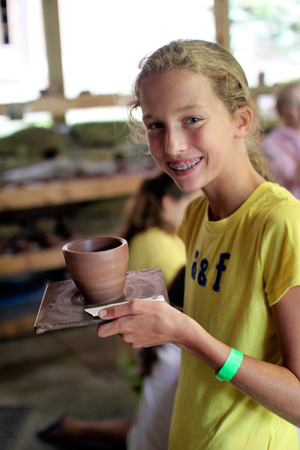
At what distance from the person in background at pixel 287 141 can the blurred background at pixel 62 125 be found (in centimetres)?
70

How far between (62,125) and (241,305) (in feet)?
9.10

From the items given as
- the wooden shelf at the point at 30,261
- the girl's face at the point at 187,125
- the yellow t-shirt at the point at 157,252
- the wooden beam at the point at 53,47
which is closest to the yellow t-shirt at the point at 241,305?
the girl's face at the point at 187,125

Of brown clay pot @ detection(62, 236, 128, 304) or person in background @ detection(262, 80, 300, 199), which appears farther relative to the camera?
person in background @ detection(262, 80, 300, 199)

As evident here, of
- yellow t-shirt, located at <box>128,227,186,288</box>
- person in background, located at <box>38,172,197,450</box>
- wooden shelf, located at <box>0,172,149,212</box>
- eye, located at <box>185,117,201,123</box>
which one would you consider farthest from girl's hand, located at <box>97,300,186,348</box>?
wooden shelf, located at <box>0,172,149,212</box>

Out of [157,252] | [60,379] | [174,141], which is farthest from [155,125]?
[60,379]

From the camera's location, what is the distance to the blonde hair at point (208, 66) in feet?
2.84

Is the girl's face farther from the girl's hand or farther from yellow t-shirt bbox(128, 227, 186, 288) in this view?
yellow t-shirt bbox(128, 227, 186, 288)

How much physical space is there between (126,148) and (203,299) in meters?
2.46

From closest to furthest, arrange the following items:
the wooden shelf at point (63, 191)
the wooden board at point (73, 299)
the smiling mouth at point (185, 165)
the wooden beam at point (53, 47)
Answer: the wooden board at point (73, 299), the smiling mouth at point (185, 165), the wooden shelf at point (63, 191), the wooden beam at point (53, 47)

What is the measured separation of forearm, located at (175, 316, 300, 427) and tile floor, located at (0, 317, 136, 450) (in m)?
1.60

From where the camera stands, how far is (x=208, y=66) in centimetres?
88

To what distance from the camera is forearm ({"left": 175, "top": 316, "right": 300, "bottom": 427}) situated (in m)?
0.81

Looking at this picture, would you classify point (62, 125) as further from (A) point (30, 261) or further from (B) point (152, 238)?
(B) point (152, 238)

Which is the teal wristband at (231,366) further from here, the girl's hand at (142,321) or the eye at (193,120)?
the eye at (193,120)
